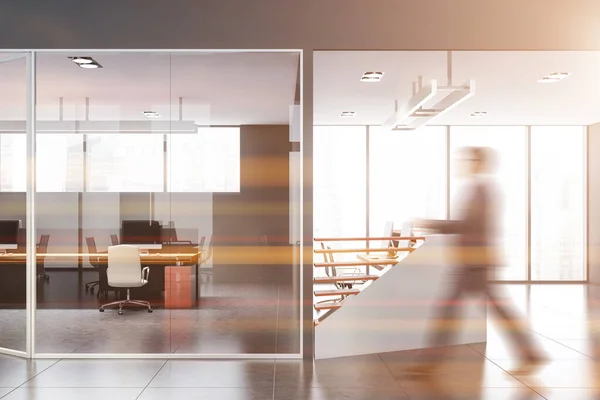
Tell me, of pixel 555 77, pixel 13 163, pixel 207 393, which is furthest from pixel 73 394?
pixel 555 77

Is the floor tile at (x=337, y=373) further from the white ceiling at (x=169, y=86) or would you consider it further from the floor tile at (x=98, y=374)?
the white ceiling at (x=169, y=86)

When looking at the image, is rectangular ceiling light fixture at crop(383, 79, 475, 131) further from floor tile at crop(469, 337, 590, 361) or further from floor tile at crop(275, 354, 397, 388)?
floor tile at crop(275, 354, 397, 388)

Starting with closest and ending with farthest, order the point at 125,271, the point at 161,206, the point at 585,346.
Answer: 1. the point at 125,271
2. the point at 161,206
3. the point at 585,346

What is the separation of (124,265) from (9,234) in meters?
1.40

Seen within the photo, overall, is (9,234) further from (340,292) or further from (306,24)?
(306,24)

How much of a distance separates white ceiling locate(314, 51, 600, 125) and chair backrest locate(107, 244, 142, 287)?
272cm

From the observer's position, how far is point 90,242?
553 centimetres

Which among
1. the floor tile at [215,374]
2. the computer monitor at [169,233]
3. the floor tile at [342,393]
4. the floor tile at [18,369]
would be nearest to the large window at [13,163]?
the computer monitor at [169,233]

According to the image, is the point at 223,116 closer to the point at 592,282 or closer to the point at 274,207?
the point at 274,207

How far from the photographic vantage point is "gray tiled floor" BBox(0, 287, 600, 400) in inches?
175

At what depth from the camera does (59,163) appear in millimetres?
5598

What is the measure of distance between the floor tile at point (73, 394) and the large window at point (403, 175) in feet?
26.5

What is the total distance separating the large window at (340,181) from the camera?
1203cm

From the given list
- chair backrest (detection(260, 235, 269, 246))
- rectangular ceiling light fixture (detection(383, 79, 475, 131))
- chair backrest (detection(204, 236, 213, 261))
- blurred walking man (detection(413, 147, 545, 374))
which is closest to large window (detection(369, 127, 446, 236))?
rectangular ceiling light fixture (detection(383, 79, 475, 131))
